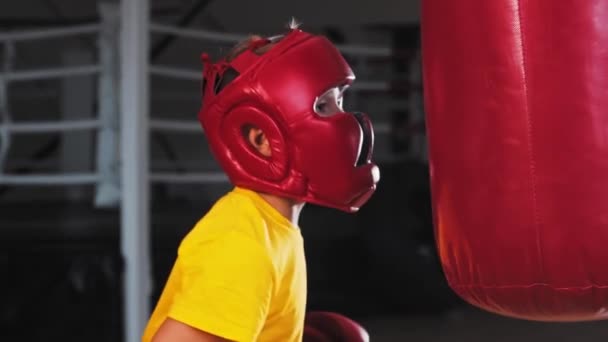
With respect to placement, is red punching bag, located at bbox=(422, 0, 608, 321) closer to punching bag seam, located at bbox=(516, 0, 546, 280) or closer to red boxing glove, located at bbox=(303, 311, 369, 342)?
punching bag seam, located at bbox=(516, 0, 546, 280)

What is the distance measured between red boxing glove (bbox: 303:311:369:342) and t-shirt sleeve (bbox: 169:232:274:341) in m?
0.21

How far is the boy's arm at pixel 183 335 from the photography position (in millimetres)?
797

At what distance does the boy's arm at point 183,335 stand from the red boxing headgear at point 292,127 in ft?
0.54

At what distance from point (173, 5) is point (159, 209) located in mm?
997

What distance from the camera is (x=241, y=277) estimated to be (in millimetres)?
800

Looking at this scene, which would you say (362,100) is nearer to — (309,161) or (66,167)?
(66,167)

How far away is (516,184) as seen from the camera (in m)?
0.94

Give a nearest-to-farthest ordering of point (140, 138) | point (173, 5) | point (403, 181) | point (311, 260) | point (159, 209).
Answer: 1. point (140, 138)
2. point (311, 260)
3. point (403, 181)
4. point (159, 209)
5. point (173, 5)

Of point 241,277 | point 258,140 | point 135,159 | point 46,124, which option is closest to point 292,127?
point 258,140

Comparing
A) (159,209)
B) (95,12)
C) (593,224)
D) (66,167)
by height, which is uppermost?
(593,224)

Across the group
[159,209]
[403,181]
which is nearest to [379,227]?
[403,181]

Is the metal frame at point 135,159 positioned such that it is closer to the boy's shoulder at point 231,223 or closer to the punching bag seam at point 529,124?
the boy's shoulder at point 231,223

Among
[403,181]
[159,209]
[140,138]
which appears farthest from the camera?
[159,209]

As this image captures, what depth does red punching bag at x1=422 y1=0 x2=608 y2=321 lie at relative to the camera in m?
0.90
